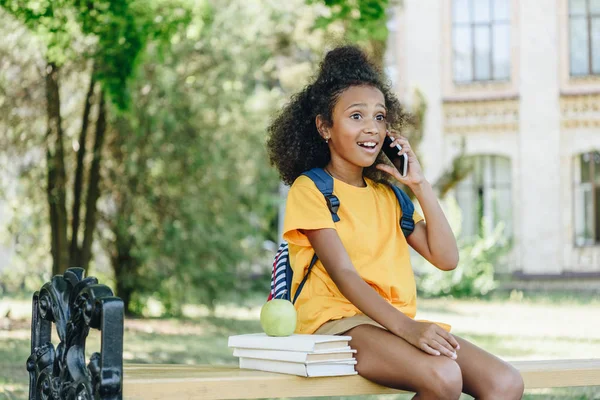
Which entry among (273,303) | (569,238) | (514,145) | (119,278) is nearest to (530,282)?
(569,238)

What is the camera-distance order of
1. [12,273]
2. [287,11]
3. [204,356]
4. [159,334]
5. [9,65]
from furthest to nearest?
1. [287,11]
2. [12,273]
3. [9,65]
4. [159,334]
5. [204,356]

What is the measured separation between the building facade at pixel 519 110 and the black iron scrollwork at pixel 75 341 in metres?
19.9

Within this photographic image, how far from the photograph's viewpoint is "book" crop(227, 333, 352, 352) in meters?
3.15

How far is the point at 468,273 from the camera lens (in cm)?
2075

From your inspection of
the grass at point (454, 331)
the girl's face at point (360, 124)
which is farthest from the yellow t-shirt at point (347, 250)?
the grass at point (454, 331)

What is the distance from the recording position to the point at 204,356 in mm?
9758

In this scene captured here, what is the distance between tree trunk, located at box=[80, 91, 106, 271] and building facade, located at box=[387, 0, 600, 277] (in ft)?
37.9

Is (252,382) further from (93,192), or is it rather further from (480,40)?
(480,40)

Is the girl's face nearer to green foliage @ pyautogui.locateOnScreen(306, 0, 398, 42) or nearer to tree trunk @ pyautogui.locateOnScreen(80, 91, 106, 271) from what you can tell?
green foliage @ pyautogui.locateOnScreen(306, 0, 398, 42)

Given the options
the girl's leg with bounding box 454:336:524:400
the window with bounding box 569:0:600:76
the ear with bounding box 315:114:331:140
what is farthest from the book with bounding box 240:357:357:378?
the window with bounding box 569:0:600:76

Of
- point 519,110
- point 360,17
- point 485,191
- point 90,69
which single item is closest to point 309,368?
point 360,17

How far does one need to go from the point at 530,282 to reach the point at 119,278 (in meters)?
12.0

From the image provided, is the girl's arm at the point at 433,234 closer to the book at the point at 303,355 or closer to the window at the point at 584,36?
Answer: the book at the point at 303,355

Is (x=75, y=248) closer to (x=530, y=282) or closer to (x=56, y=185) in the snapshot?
(x=56, y=185)
